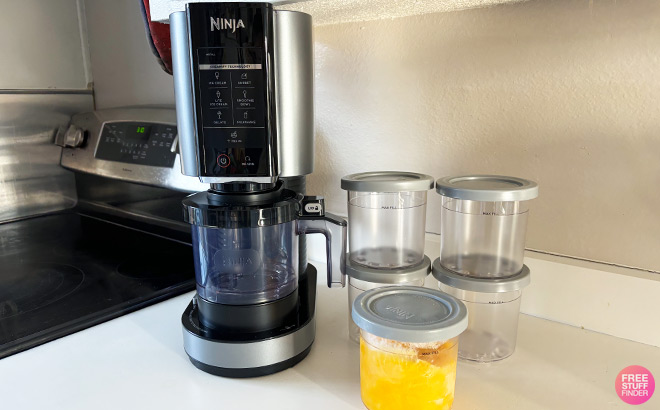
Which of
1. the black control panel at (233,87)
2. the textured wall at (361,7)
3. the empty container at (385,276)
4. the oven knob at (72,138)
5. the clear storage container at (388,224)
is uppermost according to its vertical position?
the textured wall at (361,7)

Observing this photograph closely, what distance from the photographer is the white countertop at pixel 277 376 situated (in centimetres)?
52

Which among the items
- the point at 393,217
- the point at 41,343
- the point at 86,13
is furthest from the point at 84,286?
the point at 86,13

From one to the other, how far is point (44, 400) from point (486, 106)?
695mm

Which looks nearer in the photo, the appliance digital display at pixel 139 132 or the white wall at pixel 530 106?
the white wall at pixel 530 106

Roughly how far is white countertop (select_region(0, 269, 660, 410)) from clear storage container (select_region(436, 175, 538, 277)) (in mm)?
125

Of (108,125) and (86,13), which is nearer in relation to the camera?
(108,125)

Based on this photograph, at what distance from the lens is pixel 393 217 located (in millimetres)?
689

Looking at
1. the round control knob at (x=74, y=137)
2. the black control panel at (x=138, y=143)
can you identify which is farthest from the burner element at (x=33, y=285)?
the round control knob at (x=74, y=137)

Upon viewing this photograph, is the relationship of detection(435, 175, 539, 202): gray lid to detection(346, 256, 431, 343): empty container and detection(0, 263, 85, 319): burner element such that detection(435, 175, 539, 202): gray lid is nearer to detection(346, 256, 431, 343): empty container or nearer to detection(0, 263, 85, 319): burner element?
detection(346, 256, 431, 343): empty container

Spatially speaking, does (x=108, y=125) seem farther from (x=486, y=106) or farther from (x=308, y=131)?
(x=486, y=106)

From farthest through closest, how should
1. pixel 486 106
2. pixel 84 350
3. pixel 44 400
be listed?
1. pixel 486 106
2. pixel 84 350
3. pixel 44 400

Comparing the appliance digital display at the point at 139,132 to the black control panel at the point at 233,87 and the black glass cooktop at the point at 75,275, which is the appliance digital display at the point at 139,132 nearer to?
the black glass cooktop at the point at 75,275

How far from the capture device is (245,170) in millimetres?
542

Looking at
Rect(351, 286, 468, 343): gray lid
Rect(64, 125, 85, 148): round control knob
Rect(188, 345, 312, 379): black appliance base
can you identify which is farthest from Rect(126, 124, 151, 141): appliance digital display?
Rect(351, 286, 468, 343): gray lid
